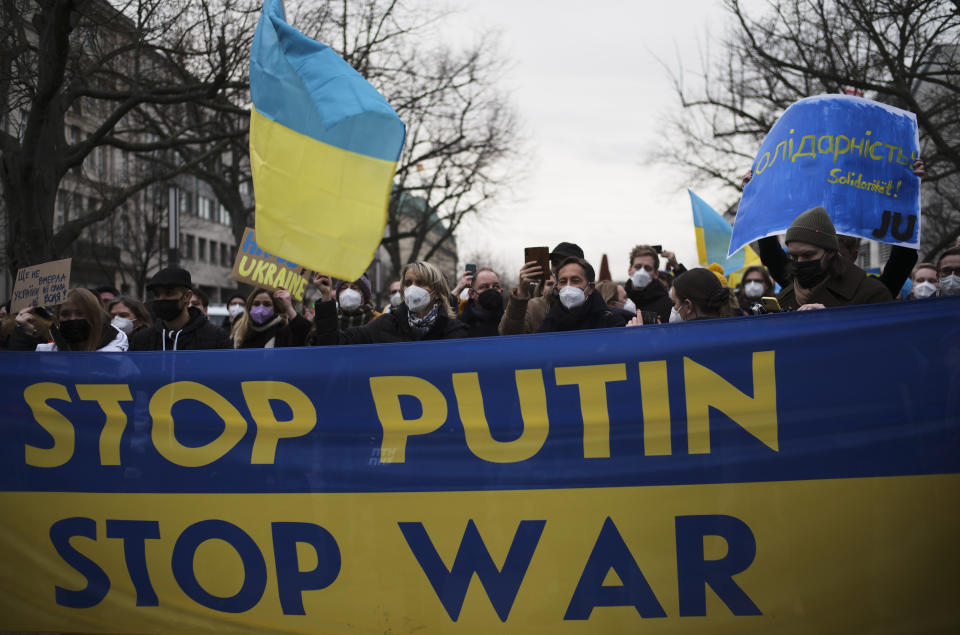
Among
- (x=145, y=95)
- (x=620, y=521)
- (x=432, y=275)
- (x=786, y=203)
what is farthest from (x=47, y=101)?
(x=620, y=521)

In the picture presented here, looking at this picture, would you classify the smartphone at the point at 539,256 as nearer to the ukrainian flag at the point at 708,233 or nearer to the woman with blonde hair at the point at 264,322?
the woman with blonde hair at the point at 264,322

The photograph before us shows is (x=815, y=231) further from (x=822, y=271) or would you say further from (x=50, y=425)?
(x=50, y=425)

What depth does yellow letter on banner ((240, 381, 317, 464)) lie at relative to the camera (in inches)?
164

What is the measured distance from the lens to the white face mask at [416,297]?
16.9 feet

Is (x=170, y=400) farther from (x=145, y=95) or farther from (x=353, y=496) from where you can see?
(x=145, y=95)

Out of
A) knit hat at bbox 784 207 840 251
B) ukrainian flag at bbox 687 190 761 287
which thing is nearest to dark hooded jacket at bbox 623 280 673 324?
knit hat at bbox 784 207 840 251

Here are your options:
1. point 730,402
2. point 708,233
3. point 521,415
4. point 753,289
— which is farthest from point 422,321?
point 708,233

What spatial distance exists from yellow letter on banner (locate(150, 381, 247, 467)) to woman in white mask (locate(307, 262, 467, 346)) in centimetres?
99

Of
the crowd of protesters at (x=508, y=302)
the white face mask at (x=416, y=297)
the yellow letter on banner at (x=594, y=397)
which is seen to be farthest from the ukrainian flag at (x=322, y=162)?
the yellow letter on banner at (x=594, y=397)

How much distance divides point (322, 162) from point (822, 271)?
2.47m

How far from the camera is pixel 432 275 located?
532 cm

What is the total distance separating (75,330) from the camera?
5.27 m

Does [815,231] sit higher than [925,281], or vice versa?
[815,231]

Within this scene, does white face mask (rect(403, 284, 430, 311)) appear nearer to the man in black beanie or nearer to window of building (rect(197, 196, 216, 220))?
the man in black beanie
